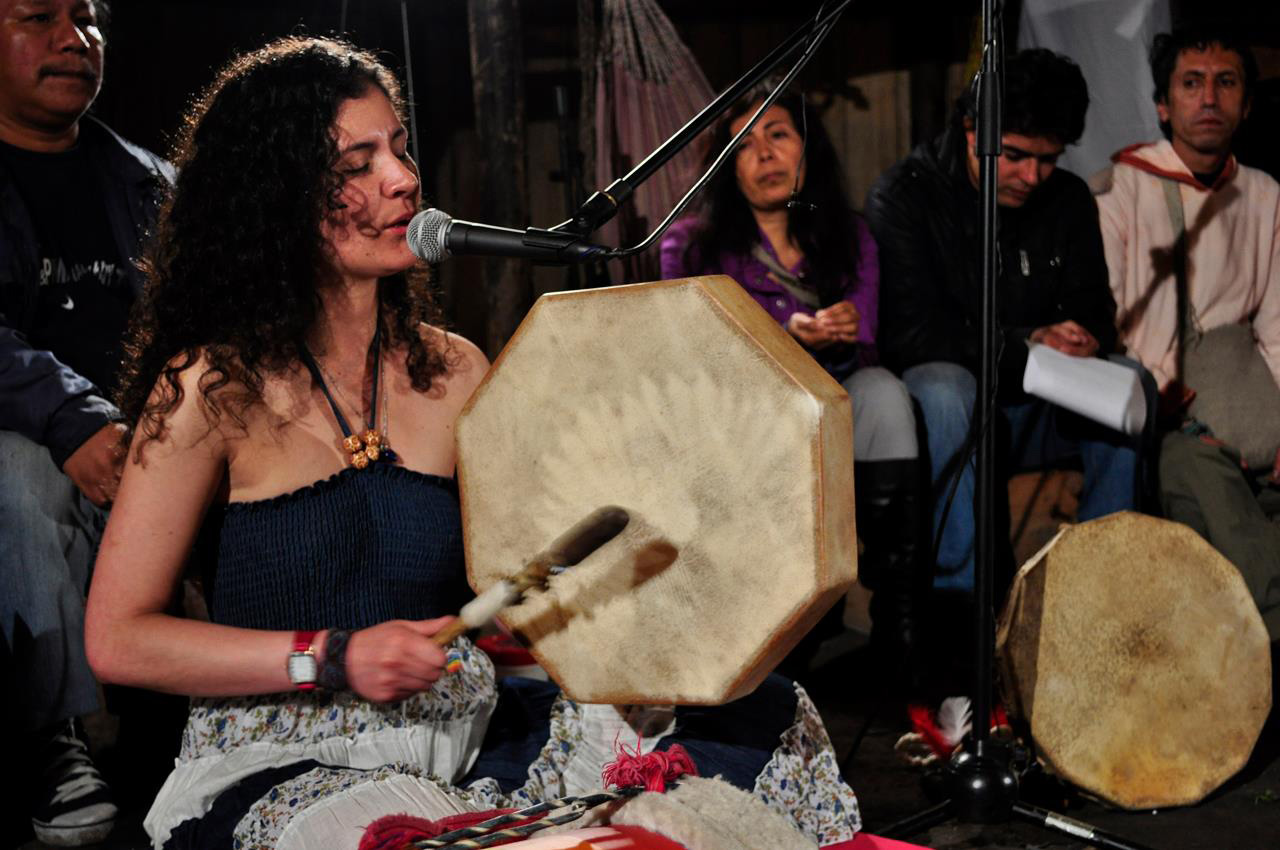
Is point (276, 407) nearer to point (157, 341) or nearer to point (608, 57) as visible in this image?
point (157, 341)

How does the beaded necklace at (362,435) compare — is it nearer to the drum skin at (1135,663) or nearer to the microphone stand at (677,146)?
the microphone stand at (677,146)

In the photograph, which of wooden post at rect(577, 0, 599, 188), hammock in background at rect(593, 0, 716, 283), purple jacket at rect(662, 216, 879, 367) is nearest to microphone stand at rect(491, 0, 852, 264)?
purple jacket at rect(662, 216, 879, 367)

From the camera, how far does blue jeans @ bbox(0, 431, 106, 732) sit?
265cm

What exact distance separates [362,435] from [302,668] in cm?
36

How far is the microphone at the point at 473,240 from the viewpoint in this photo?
1.58 metres

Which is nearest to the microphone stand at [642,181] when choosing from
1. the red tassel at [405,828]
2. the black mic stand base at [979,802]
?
the red tassel at [405,828]

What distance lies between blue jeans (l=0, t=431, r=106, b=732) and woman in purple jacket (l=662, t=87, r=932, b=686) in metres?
1.78

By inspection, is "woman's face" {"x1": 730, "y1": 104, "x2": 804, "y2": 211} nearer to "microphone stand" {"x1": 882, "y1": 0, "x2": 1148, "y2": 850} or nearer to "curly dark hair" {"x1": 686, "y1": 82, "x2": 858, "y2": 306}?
"curly dark hair" {"x1": 686, "y1": 82, "x2": 858, "y2": 306}

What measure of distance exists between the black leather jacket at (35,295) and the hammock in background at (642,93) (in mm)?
1527

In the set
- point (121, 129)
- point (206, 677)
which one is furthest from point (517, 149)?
point (206, 677)

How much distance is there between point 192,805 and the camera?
167cm

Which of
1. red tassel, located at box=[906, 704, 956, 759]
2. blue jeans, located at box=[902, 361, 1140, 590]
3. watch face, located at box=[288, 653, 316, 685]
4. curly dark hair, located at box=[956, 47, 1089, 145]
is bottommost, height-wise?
red tassel, located at box=[906, 704, 956, 759]

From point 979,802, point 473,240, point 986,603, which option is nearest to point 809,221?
point 986,603

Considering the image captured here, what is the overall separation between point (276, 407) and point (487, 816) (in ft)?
2.18
